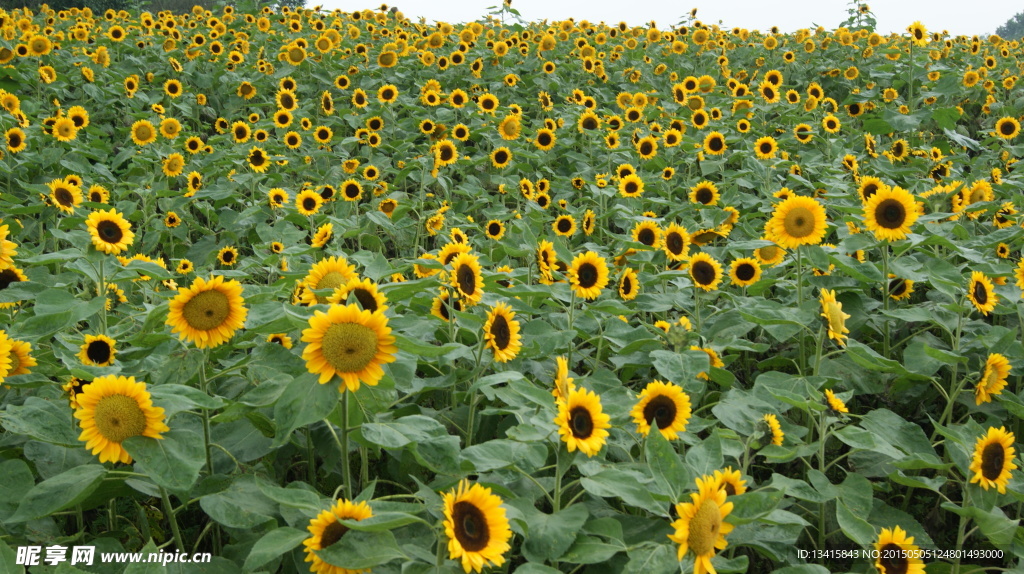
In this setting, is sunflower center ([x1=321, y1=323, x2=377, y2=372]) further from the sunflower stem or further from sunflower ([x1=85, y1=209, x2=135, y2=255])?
sunflower ([x1=85, y1=209, x2=135, y2=255])

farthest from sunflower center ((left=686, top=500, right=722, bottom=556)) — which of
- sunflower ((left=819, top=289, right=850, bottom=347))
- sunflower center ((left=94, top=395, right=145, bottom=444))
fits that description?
sunflower center ((left=94, top=395, right=145, bottom=444))

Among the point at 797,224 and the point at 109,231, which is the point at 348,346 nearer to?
the point at 109,231

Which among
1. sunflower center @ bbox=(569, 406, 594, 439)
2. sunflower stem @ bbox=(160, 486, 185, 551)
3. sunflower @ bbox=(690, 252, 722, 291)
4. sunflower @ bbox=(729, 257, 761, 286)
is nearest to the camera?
sunflower stem @ bbox=(160, 486, 185, 551)

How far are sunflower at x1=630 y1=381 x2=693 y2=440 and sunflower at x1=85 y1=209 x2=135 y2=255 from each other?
215 cm

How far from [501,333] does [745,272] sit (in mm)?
1826

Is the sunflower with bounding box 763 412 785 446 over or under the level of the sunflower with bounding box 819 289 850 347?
under

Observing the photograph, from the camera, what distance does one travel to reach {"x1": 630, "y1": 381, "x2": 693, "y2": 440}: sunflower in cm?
242

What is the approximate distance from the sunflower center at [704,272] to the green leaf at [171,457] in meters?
2.38

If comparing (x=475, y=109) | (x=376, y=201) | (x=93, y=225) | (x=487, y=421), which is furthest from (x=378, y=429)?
(x=475, y=109)

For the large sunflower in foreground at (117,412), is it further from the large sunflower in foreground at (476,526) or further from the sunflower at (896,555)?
the sunflower at (896,555)

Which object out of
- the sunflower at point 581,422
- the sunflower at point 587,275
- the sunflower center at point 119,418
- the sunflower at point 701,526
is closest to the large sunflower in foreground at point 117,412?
the sunflower center at point 119,418

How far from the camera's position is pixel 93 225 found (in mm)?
2758

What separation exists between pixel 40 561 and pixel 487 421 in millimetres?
1472

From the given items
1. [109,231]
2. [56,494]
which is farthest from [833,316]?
[109,231]
